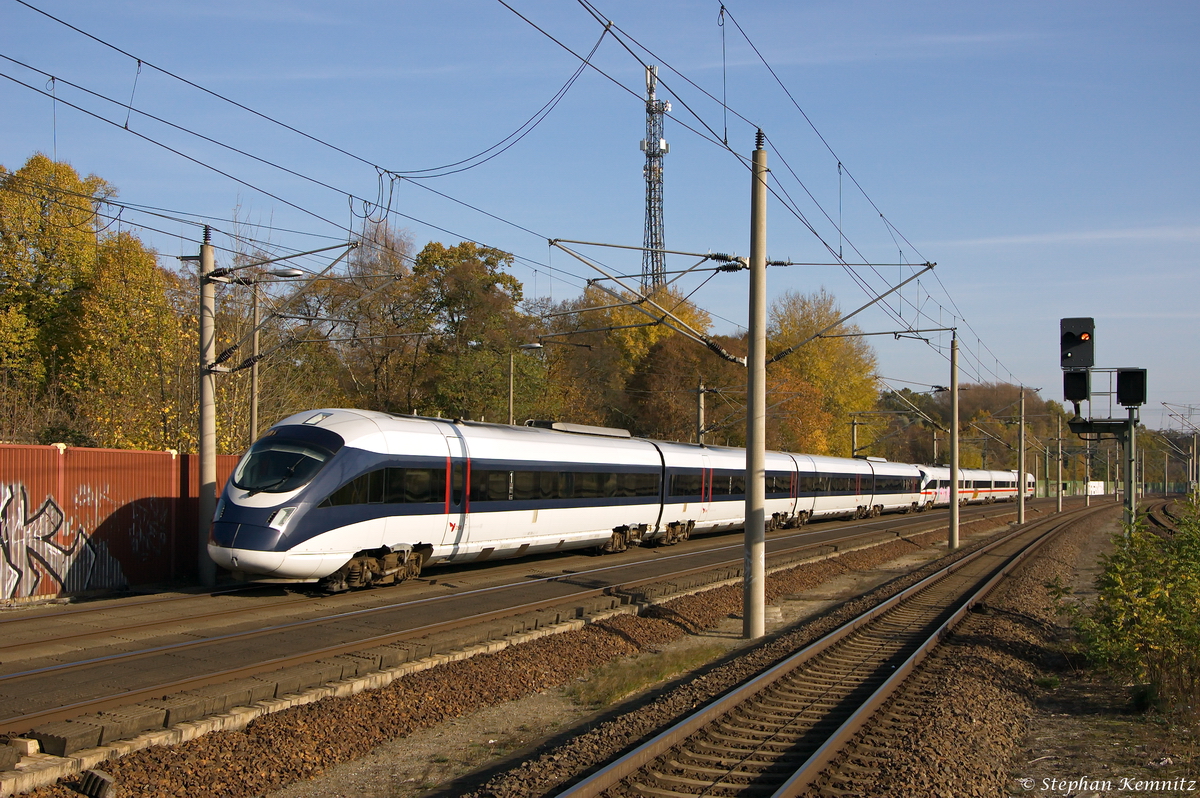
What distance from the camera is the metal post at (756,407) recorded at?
1383 centimetres

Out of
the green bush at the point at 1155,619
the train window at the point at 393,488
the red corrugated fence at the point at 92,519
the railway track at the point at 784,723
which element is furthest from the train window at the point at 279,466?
the green bush at the point at 1155,619

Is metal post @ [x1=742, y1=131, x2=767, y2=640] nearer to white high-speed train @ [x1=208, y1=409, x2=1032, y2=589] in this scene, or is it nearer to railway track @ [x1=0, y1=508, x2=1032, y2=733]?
railway track @ [x1=0, y1=508, x2=1032, y2=733]

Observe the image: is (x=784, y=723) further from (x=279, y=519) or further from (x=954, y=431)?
(x=954, y=431)

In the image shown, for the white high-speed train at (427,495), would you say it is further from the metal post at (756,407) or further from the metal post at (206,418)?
the metal post at (756,407)

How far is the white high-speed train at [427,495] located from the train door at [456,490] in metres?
0.03

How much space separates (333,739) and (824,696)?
503cm

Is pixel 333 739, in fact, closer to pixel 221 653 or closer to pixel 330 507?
pixel 221 653

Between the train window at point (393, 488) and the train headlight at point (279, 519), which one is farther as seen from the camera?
the train window at point (393, 488)

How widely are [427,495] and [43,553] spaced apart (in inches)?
247

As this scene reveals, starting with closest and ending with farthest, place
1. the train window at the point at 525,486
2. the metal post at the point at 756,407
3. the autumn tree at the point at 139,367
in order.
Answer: the metal post at the point at 756,407, the train window at the point at 525,486, the autumn tree at the point at 139,367

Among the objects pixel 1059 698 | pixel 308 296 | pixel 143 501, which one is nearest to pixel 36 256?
pixel 308 296

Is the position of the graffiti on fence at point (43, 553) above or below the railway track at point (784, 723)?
above

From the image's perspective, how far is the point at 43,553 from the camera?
15406mm

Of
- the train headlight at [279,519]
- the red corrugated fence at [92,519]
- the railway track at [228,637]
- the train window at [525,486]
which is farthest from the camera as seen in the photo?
the train window at [525,486]
